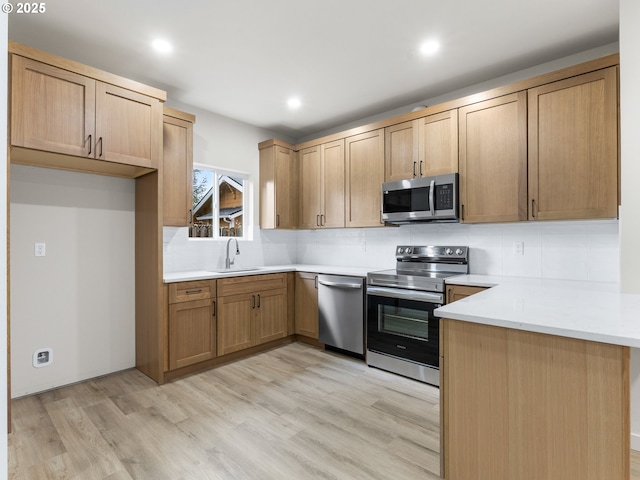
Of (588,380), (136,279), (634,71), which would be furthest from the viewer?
(136,279)

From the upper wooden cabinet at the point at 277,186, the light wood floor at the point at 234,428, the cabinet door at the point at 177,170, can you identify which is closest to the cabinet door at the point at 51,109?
the cabinet door at the point at 177,170

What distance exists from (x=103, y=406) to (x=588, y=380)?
2.96 meters

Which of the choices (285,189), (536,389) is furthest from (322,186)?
(536,389)

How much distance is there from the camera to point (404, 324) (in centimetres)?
312

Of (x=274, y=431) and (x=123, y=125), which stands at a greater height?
(x=123, y=125)

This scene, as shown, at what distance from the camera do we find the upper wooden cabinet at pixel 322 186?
159 inches

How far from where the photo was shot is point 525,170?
2.74 meters

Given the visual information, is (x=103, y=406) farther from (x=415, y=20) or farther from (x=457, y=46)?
(x=457, y=46)

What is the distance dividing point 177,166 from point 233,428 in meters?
2.33

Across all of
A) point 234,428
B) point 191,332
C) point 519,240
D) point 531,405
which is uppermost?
point 519,240

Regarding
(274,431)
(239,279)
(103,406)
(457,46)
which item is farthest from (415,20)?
(103,406)

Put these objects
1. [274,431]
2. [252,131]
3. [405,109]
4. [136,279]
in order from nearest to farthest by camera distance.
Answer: [274,431] → [136,279] → [405,109] → [252,131]

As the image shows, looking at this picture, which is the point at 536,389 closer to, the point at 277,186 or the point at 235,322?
the point at 235,322

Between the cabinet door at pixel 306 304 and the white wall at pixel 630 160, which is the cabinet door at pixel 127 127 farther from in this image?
the white wall at pixel 630 160
